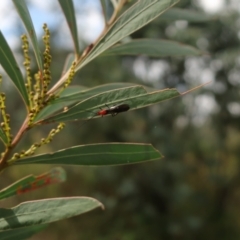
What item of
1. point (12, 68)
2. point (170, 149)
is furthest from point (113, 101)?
point (170, 149)

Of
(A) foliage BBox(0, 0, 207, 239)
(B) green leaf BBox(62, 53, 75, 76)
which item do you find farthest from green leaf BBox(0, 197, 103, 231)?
(B) green leaf BBox(62, 53, 75, 76)

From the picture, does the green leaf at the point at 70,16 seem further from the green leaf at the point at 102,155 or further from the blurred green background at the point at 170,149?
the blurred green background at the point at 170,149

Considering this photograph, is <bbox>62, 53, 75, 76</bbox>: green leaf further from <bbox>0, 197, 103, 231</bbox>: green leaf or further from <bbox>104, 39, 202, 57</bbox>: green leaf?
<bbox>0, 197, 103, 231</bbox>: green leaf

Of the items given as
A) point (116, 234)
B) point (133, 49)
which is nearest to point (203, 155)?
point (116, 234)

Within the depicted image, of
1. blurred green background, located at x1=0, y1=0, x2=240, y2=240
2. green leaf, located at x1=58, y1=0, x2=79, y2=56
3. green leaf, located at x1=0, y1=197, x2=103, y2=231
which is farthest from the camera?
blurred green background, located at x1=0, y1=0, x2=240, y2=240

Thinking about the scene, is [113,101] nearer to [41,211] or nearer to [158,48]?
[41,211]

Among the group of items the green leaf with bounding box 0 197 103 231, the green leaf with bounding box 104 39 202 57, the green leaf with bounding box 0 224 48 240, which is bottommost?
the green leaf with bounding box 0 224 48 240
